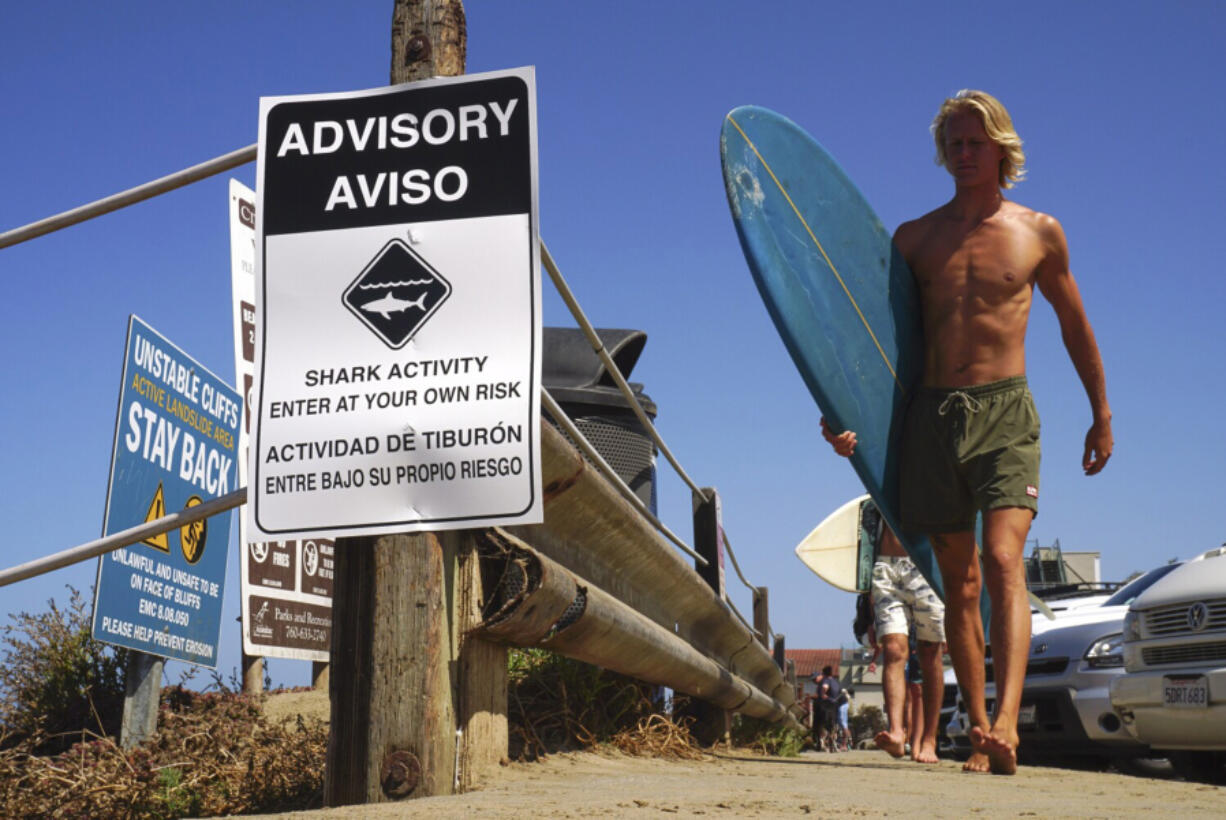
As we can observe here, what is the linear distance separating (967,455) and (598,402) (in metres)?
1.92

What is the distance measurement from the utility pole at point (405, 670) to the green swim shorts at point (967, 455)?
2.13m

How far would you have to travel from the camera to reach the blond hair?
4.60 meters

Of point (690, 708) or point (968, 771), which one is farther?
point (690, 708)

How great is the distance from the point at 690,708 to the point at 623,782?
2.99m

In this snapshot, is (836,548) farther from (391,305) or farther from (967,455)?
(391,305)

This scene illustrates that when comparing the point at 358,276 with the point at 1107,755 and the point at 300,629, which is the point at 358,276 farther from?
the point at 1107,755

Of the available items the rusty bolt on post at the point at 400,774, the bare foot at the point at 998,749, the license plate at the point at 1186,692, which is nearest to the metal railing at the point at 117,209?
the rusty bolt on post at the point at 400,774

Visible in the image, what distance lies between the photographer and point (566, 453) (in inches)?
122

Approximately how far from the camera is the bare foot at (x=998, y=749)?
4055 mm

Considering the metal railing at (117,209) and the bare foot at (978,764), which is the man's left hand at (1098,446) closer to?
the bare foot at (978,764)

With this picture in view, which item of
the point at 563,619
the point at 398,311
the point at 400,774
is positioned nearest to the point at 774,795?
the point at 563,619

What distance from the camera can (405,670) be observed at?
2676mm

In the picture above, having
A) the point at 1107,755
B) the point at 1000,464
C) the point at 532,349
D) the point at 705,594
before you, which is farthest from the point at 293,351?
the point at 1107,755

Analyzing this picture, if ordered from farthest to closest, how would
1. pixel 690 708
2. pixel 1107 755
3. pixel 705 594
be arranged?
pixel 1107 755, pixel 690 708, pixel 705 594
